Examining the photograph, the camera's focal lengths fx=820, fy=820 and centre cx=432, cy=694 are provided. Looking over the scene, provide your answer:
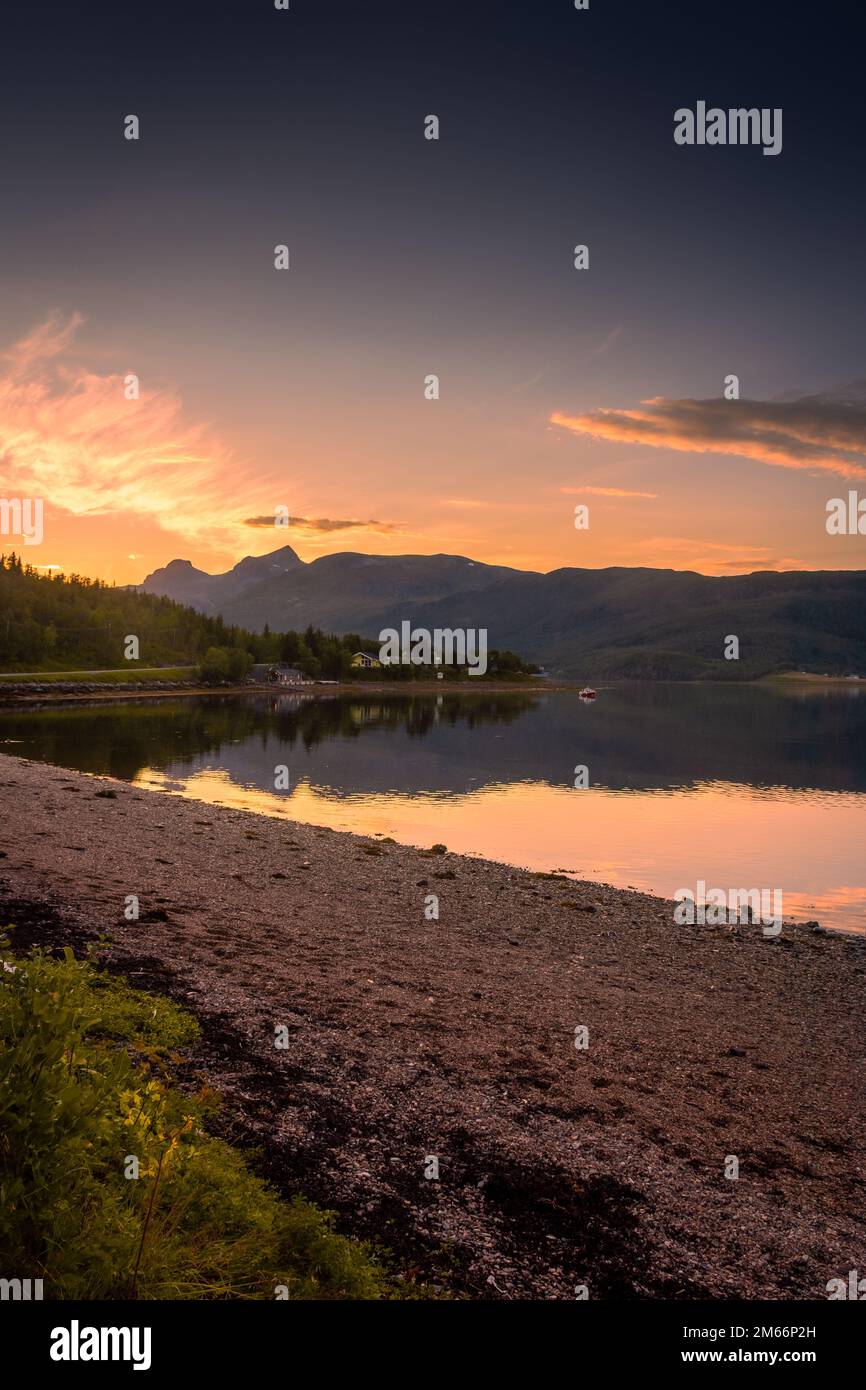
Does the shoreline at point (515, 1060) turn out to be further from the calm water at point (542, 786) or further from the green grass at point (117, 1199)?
the calm water at point (542, 786)

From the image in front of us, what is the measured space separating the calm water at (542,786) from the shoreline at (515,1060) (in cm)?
1491

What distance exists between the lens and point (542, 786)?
8131 centimetres

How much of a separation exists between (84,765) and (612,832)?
4864 cm

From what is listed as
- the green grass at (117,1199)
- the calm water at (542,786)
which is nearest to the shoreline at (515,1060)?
the green grass at (117,1199)

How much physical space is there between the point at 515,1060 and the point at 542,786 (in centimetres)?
6507

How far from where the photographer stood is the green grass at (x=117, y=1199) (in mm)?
6746

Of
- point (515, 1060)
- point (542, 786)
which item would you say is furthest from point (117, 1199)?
point (542, 786)

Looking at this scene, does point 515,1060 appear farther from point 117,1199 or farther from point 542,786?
point 542,786
